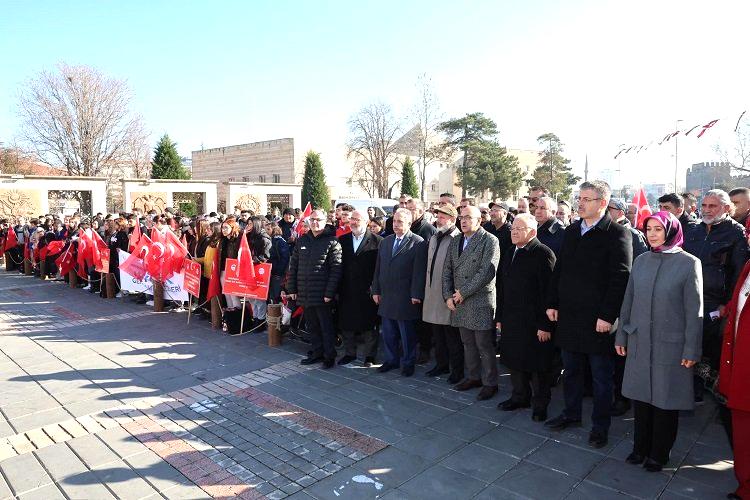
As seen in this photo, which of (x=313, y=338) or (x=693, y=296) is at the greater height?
(x=693, y=296)

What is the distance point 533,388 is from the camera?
5043mm

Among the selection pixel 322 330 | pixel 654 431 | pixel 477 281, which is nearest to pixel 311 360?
pixel 322 330

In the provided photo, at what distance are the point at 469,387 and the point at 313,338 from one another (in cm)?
227

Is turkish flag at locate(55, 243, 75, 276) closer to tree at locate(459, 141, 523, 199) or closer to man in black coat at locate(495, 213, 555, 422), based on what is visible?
man in black coat at locate(495, 213, 555, 422)

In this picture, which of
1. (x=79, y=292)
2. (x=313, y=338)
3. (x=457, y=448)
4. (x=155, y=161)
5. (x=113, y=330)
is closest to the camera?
(x=457, y=448)

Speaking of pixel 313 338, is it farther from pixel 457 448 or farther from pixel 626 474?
pixel 626 474

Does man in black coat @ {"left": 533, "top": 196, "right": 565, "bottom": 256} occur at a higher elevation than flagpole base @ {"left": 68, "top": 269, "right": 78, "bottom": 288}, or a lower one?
higher

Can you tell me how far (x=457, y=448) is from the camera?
4.28 m

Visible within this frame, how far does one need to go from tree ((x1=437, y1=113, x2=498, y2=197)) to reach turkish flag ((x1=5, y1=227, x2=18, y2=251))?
3612 cm

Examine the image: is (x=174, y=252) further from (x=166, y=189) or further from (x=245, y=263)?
(x=166, y=189)

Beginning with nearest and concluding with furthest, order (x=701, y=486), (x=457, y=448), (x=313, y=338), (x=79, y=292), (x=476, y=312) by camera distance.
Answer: (x=701, y=486), (x=457, y=448), (x=476, y=312), (x=313, y=338), (x=79, y=292)

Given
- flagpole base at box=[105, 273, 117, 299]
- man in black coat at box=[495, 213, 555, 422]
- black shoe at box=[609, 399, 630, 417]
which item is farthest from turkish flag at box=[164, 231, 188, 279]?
black shoe at box=[609, 399, 630, 417]

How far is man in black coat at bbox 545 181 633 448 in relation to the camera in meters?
4.21

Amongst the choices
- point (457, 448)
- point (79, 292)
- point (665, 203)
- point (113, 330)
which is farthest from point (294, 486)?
point (79, 292)
